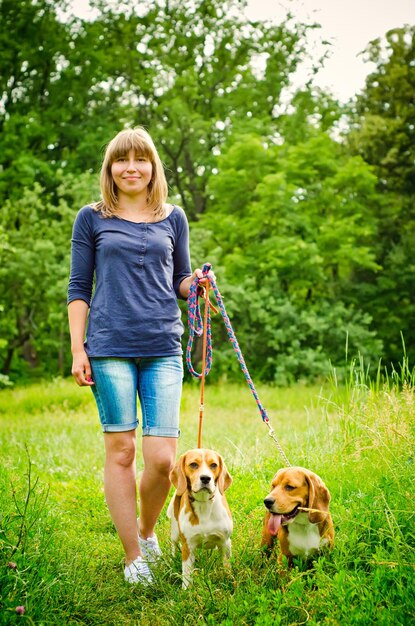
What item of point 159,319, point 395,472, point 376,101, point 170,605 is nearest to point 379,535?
point 395,472

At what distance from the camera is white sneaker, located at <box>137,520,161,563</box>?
12.5 ft

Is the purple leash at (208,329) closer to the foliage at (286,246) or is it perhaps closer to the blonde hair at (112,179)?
the blonde hair at (112,179)

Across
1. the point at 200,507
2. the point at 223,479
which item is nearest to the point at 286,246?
the point at 223,479

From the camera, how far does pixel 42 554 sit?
125 inches

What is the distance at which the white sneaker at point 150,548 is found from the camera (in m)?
3.82

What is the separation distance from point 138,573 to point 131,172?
2.18 meters

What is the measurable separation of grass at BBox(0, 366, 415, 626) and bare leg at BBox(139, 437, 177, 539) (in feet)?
0.93

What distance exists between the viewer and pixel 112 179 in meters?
3.78

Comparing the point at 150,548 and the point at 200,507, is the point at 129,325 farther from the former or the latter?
the point at 150,548

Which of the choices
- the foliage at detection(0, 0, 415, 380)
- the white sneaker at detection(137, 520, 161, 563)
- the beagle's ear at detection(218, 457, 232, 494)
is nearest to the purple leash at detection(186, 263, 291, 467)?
the beagle's ear at detection(218, 457, 232, 494)

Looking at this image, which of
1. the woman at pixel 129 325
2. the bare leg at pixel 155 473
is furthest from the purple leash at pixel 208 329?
the bare leg at pixel 155 473

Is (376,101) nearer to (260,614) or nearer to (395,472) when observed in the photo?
(395,472)

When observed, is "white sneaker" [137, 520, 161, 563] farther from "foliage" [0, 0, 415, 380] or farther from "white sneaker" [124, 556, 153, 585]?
"foliage" [0, 0, 415, 380]

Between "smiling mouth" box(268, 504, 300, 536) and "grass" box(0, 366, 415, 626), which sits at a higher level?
"smiling mouth" box(268, 504, 300, 536)
